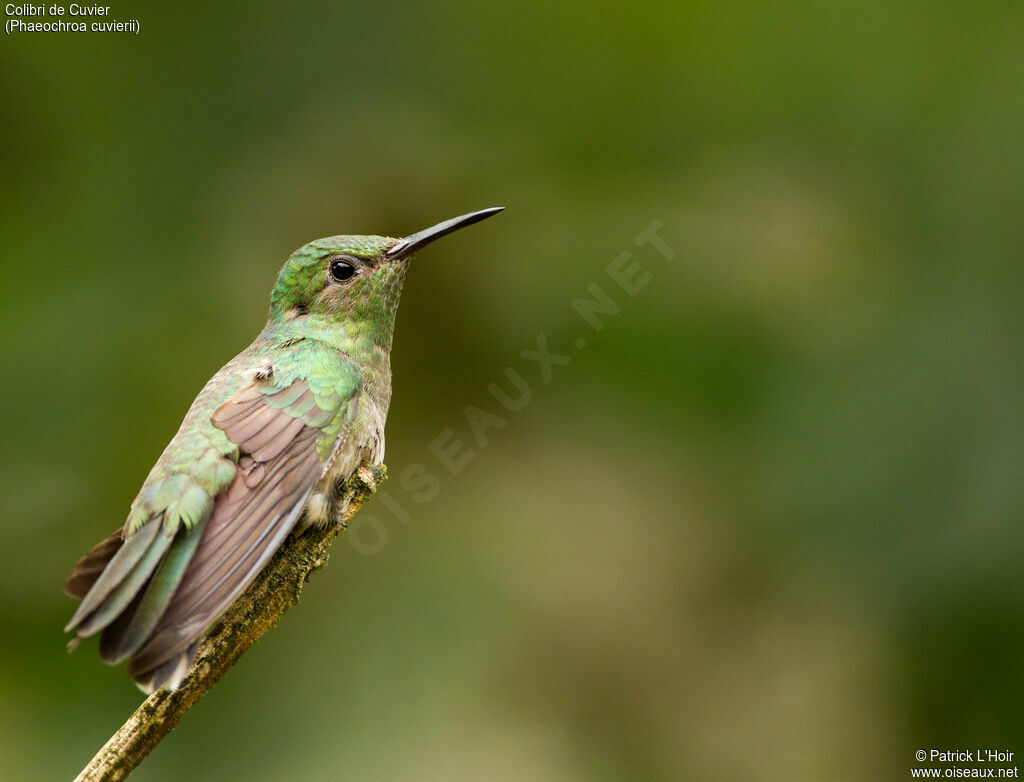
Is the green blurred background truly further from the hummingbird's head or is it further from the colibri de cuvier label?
the hummingbird's head

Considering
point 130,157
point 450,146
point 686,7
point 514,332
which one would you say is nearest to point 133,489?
point 130,157

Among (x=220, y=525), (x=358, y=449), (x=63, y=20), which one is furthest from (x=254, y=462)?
Result: (x=63, y=20)

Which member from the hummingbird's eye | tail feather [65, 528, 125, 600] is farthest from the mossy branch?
the hummingbird's eye

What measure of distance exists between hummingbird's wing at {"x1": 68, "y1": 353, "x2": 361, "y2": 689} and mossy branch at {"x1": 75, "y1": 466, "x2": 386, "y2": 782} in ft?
0.28

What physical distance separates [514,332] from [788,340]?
1264 millimetres

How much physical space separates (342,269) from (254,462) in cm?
95

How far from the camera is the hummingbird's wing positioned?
2180 mm

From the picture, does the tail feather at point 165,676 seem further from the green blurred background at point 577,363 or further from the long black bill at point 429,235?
the green blurred background at point 577,363

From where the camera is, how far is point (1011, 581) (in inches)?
142

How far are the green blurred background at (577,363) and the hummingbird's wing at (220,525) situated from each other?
1368mm

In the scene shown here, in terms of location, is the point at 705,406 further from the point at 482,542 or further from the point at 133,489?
the point at 133,489

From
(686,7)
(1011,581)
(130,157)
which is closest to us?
Result: (1011,581)

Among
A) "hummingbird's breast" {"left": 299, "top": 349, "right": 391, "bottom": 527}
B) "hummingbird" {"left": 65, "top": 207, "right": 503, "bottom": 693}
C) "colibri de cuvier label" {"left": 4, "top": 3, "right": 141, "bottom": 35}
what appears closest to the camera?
"hummingbird" {"left": 65, "top": 207, "right": 503, "bottom": 693}

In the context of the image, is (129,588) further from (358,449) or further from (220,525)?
(358,449)
